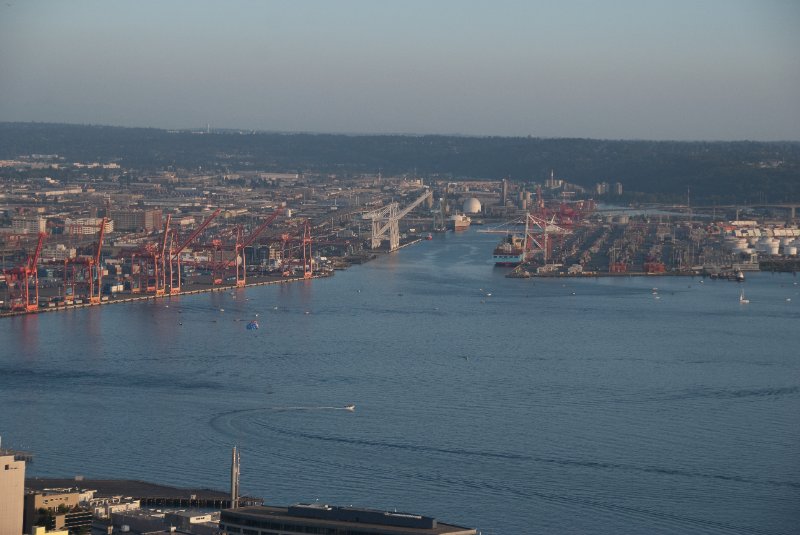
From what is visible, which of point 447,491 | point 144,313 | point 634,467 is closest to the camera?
point 447,491

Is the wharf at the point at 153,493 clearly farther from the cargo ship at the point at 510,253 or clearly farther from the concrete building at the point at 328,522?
the cargo ship at the point at 510,253

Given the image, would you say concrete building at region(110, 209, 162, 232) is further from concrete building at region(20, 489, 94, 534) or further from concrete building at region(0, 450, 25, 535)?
concrete building at region(0, 450, 25, 535)

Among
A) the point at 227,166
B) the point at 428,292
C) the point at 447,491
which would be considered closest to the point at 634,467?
the point at 447,491

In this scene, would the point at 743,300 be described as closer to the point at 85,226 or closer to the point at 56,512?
the point at 85,226

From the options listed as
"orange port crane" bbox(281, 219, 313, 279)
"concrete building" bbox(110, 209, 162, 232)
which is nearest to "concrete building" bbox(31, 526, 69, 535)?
"orange port crane" bbox(281, 219, 313, 279)

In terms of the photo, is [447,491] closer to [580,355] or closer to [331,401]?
[331,401]

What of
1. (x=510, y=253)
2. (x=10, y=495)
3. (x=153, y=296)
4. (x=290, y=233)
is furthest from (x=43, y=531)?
(x=290, y=233)
